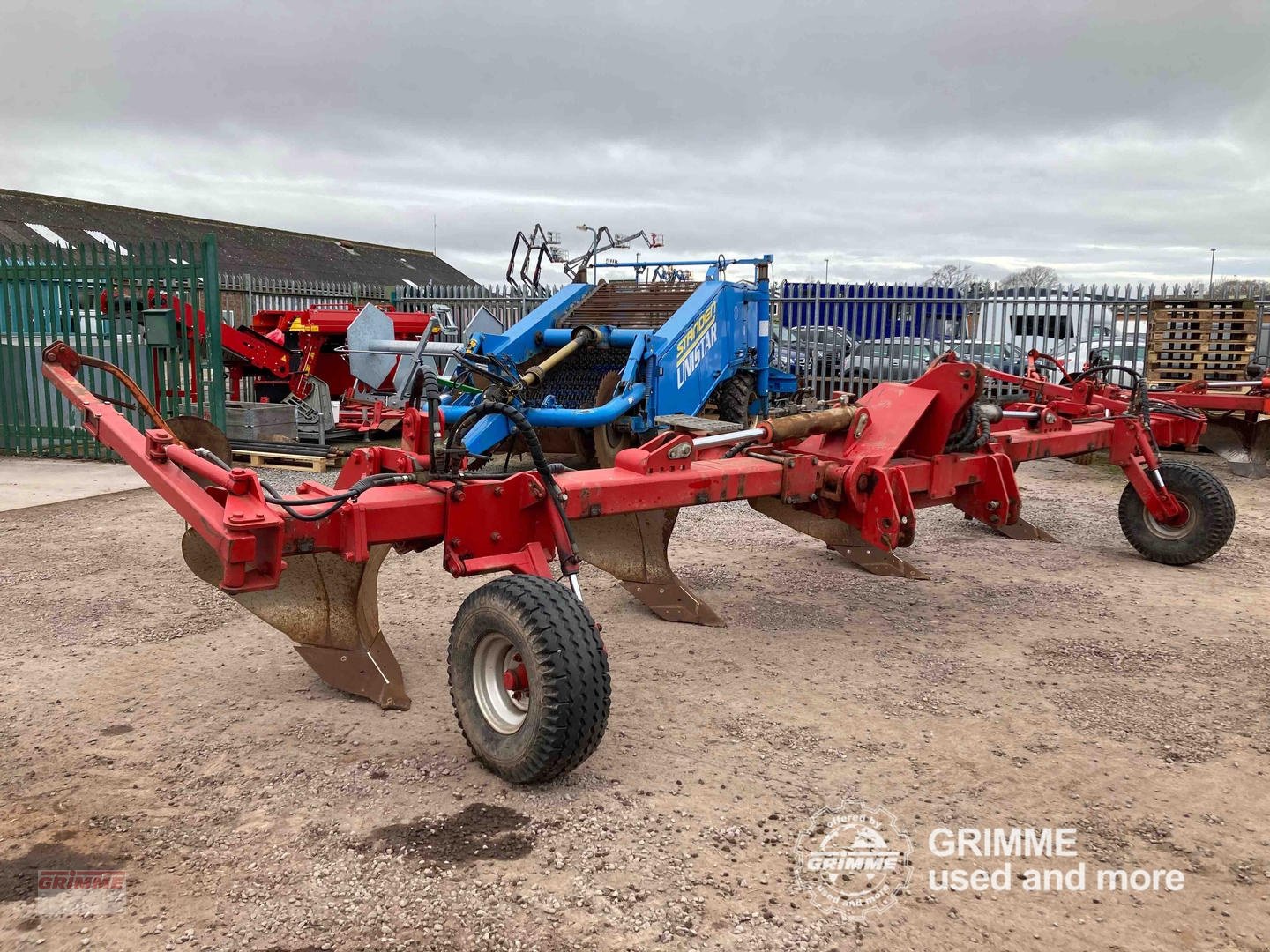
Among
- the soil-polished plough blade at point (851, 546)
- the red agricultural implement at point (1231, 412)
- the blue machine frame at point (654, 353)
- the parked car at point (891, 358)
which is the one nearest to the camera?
the soil-polished plough blade at point (851, 546)

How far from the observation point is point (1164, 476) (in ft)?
17.9

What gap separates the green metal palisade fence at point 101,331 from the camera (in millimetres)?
8977

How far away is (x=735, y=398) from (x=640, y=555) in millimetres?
4399

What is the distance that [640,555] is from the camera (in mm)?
4566

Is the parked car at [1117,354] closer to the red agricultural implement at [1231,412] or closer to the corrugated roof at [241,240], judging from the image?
the red agricultural implement at [1231,412]

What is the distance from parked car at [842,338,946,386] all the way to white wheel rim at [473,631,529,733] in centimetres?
1009

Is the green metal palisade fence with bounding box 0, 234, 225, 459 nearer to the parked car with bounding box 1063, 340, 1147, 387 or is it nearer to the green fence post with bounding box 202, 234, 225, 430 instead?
the green fence post with bounding box 202, 234, 225, 430

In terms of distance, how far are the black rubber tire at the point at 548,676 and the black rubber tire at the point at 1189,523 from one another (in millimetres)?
4097

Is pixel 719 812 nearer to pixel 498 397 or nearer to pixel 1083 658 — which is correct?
pixel 498 397

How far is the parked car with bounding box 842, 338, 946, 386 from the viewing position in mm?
12320

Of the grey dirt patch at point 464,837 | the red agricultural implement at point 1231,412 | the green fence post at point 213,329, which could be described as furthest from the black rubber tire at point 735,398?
the grey dirt patch at point 464,837

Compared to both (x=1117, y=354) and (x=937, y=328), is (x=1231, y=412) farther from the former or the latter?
(x=937, y=328)

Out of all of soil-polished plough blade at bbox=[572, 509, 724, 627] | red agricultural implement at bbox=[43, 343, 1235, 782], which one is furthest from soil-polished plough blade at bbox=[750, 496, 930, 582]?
soil-polished plough blade at bbox=[572, 509, 724, 627]

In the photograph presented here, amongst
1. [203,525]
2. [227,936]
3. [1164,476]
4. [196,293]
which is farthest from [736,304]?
[227,936]
